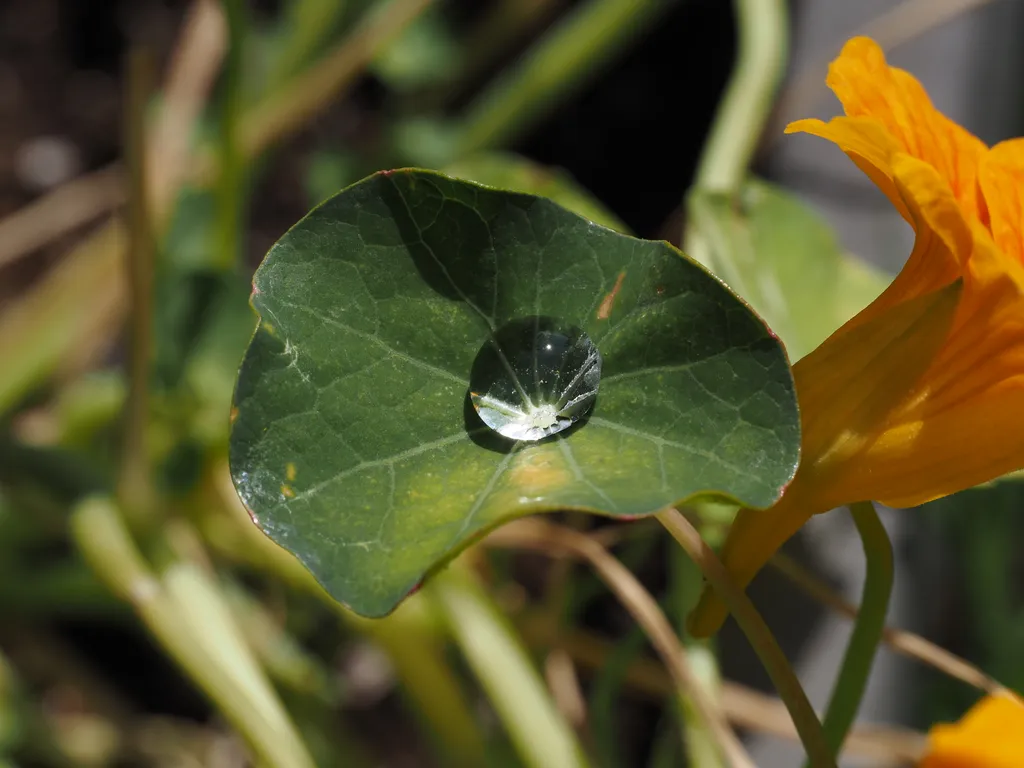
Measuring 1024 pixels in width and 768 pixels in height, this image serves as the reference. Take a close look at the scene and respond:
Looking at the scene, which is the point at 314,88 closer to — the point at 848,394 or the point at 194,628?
the point at 194,628

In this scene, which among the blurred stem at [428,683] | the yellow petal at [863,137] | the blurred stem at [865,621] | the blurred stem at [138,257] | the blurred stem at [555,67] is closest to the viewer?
the yellow petal at [863,137]

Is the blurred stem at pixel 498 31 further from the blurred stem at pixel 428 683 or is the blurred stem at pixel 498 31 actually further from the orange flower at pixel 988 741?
the orange flower at pixel 988 741

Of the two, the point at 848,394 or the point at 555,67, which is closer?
the point at 848,394

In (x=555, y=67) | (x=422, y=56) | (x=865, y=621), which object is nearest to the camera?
(x=865, y=621)

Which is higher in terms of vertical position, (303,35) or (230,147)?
(303,35)

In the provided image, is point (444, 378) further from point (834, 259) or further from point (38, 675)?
point (38, 675)

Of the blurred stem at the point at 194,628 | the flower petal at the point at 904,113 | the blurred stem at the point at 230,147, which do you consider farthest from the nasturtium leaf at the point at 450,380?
the blurred stem at the point at 230,147

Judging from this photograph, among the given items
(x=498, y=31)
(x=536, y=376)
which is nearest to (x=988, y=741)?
(x=536, y=376)
